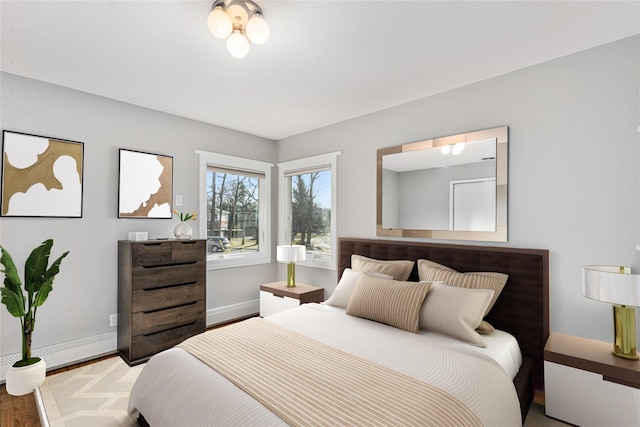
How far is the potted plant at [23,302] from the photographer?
2.04 metres

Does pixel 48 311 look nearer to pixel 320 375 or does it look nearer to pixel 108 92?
pixel 108 92

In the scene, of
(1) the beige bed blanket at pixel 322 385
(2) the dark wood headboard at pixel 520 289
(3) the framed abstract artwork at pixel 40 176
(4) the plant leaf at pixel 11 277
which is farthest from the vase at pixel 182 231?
(2) the dark wood headboard at pixel 520 289

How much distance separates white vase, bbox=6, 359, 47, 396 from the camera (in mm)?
2027

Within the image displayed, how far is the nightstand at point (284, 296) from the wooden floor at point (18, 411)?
2.13 m

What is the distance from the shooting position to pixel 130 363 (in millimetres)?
2834

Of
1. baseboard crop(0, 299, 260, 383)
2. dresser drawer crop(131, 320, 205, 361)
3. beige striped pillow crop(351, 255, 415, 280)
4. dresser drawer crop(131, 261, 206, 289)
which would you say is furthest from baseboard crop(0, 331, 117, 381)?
beige striped pillow crop(351, 255, 415, 280)

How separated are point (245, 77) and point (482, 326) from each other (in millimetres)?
2697

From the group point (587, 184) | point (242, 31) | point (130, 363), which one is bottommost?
point (130, 363)

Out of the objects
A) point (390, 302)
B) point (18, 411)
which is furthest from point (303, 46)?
point (18, 411)

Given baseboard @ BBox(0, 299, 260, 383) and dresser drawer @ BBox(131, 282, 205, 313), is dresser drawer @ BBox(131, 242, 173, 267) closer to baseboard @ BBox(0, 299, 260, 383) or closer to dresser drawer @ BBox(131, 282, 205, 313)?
dresser drawer @ BBox(131, 282, 205, 313)

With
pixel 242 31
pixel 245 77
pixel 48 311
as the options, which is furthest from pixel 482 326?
pixel 48 311

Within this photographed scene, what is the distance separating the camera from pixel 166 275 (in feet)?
10.2

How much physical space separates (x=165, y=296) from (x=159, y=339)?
41cm

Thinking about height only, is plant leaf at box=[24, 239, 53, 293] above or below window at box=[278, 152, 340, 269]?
below
